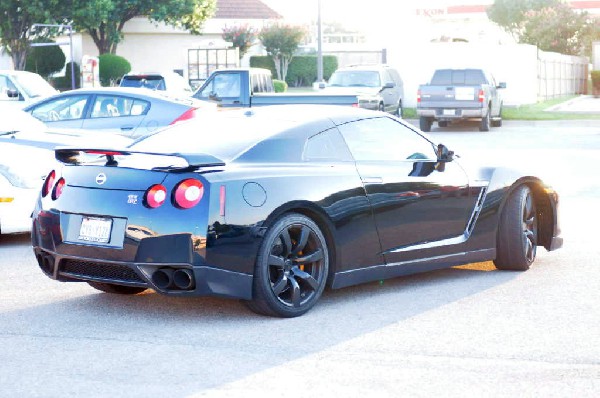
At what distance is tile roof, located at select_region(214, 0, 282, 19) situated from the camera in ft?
236

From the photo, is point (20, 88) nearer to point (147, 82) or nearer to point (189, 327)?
point (147, 82)

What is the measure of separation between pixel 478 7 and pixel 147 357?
12960 centimetres

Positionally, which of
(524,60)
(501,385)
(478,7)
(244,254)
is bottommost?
(501,385)

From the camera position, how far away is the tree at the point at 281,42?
65.2 m

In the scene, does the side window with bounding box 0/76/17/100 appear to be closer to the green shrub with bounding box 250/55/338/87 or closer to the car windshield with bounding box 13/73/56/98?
the car windshield with bounding box 13/73/56/98

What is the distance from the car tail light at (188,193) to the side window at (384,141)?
147cm

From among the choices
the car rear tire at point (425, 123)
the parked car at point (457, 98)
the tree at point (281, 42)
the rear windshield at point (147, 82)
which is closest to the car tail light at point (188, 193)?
the rear windshield at point (147, 82)

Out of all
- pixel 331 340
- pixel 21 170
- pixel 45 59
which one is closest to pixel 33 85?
pixel 21 170

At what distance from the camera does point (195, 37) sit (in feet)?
211

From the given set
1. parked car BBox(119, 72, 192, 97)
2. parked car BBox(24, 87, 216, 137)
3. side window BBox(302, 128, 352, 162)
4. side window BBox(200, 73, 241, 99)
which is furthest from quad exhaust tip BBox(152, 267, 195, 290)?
parked car BBox(119, 72, 192, 97)

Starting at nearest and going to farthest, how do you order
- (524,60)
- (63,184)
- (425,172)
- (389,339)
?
1. (389,339)
2. (63,184)
3. (425,172)
4. (524,60)

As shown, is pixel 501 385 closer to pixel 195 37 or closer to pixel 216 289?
pixel 216 289

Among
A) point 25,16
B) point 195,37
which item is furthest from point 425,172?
point 195,37

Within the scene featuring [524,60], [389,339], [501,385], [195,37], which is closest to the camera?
[501,385]
